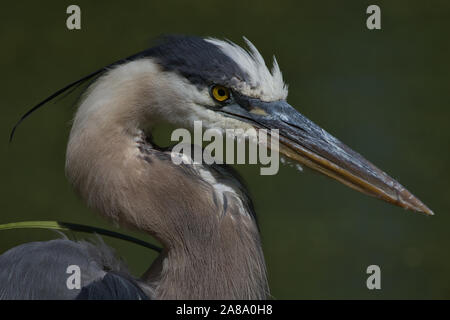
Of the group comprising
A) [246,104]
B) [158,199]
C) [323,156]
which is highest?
[246,104]

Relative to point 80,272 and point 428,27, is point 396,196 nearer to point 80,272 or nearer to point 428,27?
point 80,272

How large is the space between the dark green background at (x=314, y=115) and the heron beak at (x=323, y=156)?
77.9 inches

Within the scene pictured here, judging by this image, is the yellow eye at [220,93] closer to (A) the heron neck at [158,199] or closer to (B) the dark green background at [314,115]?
(A) the heron neck at [158,199]

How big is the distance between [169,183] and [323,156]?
53 centimetres

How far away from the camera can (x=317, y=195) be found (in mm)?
4848

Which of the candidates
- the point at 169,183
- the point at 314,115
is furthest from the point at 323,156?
the point at 314,115

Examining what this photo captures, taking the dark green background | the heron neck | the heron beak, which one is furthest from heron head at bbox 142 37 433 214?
the dark green background

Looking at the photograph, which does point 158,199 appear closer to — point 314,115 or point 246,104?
point 246,104

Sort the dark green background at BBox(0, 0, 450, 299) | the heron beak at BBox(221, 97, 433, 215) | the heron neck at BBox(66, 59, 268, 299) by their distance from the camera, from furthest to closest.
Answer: the dark green background at BBox(0, 0, 450, 299), the heron beak at BBox(221, 97, 433, 215), the heron neck at BBox(66, 59, 268, 299)

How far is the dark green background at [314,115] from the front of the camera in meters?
4.42

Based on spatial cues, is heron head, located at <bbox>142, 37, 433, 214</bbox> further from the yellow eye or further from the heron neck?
the heron neck

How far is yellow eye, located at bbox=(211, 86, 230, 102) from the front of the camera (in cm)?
217

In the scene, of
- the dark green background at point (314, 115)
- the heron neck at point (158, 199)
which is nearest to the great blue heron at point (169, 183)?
the heron neck at point (158, 199)

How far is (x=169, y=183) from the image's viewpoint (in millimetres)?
2117
